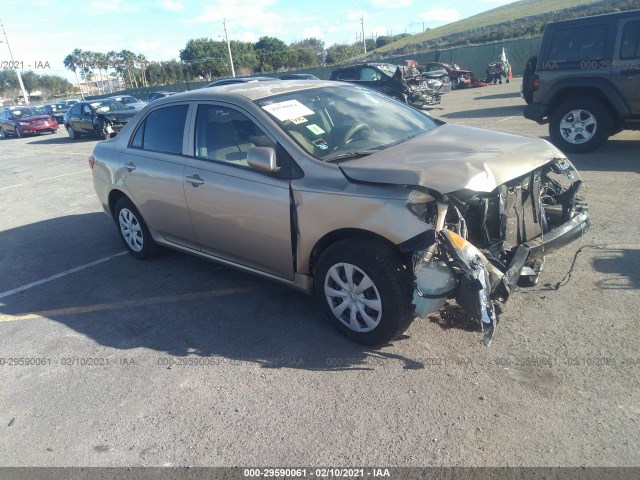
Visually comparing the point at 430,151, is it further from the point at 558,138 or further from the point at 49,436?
the point at 558,138

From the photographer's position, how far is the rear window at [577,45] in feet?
26.0

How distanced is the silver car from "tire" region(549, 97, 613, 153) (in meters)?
4.57

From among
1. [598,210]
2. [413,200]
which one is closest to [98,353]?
[413,200]

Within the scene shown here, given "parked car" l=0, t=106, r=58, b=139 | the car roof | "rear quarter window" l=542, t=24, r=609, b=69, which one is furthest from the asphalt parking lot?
"parked car" l=0, t=106, r=58, b=139

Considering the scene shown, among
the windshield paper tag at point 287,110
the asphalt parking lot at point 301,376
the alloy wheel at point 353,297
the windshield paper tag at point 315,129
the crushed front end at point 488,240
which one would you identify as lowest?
the asphalt parking lot at point 301,376

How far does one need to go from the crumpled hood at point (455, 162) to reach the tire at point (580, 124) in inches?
200

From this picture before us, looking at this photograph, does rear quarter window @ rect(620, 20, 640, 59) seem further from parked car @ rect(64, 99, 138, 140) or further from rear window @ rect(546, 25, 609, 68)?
parked car @ rect(64, 99, 138, 140)

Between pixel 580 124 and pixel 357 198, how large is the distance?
6.87m

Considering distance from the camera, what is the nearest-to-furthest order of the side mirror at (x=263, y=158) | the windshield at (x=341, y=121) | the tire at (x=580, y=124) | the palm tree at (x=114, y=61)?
the side mirror at (x=263, y=158) → the windshield at (x=341, y=121) → the tire at (x=580, y=124) → the palm tree at (x=114, y=61)

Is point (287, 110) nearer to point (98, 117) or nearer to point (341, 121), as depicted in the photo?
point (341, 121)

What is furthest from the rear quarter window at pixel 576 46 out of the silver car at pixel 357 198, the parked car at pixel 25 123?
the parked car at pixel 25 123

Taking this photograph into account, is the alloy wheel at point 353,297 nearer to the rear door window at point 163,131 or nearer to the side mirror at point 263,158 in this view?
the side mirror at point 263,158

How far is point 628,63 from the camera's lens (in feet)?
25.1

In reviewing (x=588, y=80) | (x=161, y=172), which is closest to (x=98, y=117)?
(x=161, y=172)
